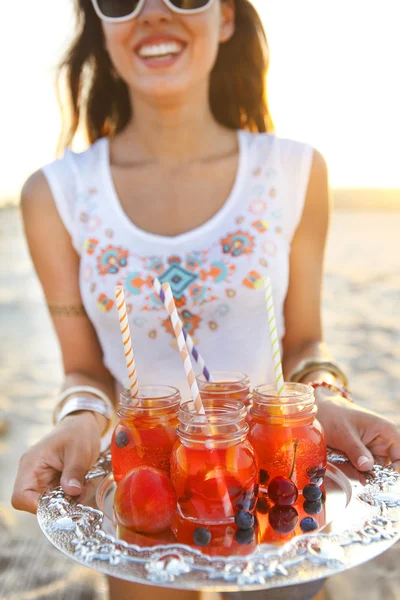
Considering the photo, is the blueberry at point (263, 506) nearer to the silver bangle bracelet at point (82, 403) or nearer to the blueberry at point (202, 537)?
the blueberry at point (202, 537)

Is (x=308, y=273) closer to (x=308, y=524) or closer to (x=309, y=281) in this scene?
(x=309, y=281)

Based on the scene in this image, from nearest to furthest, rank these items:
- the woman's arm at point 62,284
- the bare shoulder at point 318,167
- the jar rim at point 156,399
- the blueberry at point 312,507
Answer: the blueberry at point 312,507
the jar rim at point 156,399
the woman's arm at point 62,284
the bare shoulder at point 318,167

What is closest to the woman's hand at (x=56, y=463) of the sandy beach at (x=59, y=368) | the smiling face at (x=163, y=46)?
the smiling face at (x=163, y=46)

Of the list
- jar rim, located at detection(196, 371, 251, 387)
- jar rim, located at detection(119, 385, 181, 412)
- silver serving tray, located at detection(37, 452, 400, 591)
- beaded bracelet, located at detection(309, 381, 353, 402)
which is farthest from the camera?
beaded bracelet, located at detection(309, 381, 353, 402)

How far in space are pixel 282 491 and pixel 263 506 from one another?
0.07m

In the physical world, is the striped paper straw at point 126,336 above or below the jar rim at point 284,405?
above

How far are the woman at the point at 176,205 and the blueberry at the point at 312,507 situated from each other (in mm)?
526

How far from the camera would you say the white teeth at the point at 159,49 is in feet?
6.14

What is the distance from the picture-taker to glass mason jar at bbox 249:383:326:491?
123cm

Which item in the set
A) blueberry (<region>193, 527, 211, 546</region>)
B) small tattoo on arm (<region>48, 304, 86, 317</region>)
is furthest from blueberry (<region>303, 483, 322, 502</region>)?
small tattoo on arm (<region>48, 304, 86, 317</region>)


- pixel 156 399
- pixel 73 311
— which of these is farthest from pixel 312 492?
pixel 73 311

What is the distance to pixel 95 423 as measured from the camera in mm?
1536

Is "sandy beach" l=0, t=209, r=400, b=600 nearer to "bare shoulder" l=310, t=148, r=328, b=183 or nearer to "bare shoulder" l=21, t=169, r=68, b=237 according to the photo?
"bare shoulder" l=21, t=169, r=68, b=237

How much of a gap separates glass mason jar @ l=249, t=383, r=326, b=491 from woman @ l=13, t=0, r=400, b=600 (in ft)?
1.50
